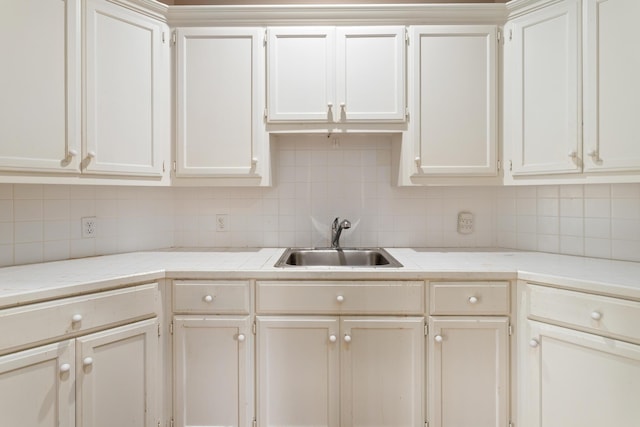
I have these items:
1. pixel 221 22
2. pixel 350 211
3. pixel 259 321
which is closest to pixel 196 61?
pixel 221 22

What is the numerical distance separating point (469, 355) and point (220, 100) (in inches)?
67.8

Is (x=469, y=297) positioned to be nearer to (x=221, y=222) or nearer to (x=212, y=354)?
(x=212, y=354)

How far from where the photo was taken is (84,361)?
1312 millimetres

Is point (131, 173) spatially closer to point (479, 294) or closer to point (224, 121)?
point (224, 121)

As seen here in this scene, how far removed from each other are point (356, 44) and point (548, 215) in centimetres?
143

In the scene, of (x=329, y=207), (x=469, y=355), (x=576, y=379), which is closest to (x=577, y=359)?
(x=576, y=379)

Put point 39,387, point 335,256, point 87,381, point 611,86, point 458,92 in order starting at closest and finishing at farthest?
1. point 39,387
2. point 87,381
3. point 611,86
4. point 458,92
5. point 335,256

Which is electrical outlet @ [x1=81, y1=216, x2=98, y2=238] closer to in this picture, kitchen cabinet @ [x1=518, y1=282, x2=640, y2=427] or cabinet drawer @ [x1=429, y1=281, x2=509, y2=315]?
cabinet drawer @ [x1=429, y1=281, x2=509, y2=315]

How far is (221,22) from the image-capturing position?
1804 mm

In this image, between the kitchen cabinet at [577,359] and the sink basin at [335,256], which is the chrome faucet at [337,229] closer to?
the sink basin at [335,256]

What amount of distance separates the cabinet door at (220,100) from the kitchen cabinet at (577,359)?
1492mm

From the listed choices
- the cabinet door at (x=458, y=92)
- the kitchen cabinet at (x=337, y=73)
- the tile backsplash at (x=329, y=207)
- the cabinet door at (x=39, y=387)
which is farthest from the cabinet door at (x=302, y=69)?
the cabinet door at (x=39, y=387)

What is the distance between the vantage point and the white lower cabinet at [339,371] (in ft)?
5.00

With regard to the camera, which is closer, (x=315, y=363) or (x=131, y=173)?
(x=315, y=363)
